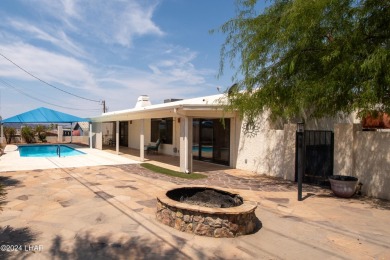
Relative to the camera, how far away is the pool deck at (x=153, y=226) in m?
4.80

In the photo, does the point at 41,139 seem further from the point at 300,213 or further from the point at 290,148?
the point at 300,213

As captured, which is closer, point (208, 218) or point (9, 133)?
point (208, 218)

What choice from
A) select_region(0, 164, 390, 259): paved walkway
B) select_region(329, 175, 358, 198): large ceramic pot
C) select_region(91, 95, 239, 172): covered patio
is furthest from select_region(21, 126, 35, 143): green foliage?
select_region(329, 175, 358, 198): large ceramic pot

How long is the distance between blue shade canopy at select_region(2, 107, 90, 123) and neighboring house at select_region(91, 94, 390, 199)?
36.3ft

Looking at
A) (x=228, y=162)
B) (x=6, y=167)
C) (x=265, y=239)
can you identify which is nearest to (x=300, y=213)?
(x=265, y=239)

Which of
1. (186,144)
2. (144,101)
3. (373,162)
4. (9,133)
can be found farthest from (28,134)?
(373,162)

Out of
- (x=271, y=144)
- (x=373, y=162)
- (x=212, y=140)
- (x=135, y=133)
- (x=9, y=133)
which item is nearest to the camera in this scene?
(x=373, y=162)

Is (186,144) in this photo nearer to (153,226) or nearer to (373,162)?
(153,226)

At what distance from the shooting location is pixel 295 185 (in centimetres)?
1023

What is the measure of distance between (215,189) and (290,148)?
16.0ft

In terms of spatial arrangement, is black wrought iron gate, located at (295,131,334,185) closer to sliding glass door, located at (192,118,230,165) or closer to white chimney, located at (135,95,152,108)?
sliding glass door, located at (192,118,230,165)

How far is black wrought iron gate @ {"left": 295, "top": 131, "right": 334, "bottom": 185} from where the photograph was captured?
32.3 feet

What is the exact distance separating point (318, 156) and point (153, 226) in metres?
6.57

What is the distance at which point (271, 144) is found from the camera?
468 inches
